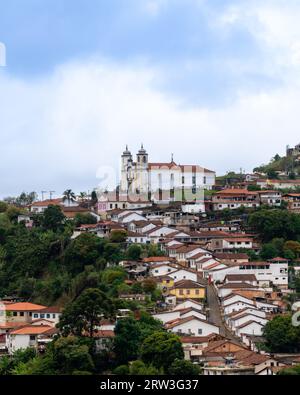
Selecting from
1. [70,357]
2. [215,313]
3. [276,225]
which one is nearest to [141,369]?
[70,357]

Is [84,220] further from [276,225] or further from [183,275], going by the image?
[183,275]

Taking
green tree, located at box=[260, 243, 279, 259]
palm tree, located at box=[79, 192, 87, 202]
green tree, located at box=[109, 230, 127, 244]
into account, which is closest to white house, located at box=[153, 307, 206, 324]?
green tree, located at box=[260, 243, 279, 259]

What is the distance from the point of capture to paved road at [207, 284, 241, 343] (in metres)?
13.8

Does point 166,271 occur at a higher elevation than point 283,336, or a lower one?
higher

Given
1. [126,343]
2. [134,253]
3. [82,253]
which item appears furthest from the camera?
[134,253]

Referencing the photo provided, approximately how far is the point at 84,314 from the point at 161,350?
1.71m

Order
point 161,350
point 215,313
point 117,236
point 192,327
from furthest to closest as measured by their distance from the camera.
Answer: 1. point 117,236
2. point 215,313
3. point 192,327
4. point 161,350

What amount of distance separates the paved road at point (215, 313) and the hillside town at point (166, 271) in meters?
0.02

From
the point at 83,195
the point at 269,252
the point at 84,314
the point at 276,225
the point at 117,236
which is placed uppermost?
the point at 83,195

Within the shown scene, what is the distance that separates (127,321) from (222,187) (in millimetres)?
14285

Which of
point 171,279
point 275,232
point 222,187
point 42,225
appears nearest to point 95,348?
point 171,279

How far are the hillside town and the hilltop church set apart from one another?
0.05 m

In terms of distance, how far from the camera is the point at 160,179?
26609 mm
